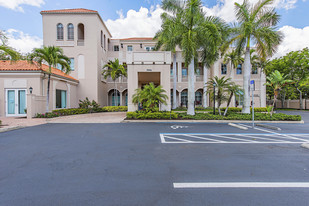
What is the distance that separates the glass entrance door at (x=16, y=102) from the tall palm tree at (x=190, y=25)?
1521cm

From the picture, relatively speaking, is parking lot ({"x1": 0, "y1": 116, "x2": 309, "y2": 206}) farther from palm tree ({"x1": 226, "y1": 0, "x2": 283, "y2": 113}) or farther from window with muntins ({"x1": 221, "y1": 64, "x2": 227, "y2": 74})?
window with muntins ({"x1": 221, "y1": 64, "x2": 227, "y2": 74})

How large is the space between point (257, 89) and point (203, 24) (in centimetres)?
1670

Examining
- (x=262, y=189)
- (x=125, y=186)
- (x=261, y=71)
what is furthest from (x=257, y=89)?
(x=125, y=186)

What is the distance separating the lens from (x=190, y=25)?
12.4 meters

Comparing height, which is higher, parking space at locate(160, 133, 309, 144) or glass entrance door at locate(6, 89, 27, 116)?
glass entrance door at locate(6, 89, 27, 116)

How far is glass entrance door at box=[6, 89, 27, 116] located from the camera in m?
13.8

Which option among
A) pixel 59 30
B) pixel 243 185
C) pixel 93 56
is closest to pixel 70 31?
pixel 59 30

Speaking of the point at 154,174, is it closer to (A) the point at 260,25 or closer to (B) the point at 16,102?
(A) the point at 260,25

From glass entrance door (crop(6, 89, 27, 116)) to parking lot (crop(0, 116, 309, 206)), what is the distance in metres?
10.8

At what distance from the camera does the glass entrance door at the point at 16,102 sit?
13797 millimetres

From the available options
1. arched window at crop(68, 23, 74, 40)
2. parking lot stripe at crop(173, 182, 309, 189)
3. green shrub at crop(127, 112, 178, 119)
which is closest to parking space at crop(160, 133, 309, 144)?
parking lot stripe at crop(173, 182, 309, 189)

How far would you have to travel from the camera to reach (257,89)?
22797mm

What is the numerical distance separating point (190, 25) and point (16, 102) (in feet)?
56.8

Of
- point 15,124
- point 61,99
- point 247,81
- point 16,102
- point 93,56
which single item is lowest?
point 15,124
